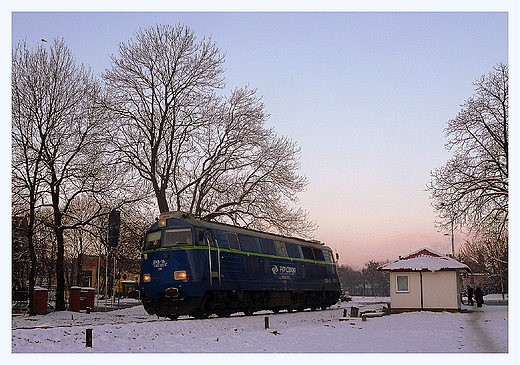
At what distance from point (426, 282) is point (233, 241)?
545 inches

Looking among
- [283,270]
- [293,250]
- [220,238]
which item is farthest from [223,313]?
[293,250]

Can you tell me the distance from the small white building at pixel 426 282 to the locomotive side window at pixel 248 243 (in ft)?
33.0

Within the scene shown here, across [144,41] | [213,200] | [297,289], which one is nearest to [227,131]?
[213,200]

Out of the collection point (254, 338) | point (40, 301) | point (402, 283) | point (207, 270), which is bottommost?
point (40, 301)

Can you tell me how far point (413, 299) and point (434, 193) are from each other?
627 centimetres

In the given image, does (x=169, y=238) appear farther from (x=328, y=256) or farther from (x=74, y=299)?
(x=328, y=256)

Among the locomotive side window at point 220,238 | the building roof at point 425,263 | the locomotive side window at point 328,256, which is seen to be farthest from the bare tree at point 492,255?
the locomotive side window at point 220,238

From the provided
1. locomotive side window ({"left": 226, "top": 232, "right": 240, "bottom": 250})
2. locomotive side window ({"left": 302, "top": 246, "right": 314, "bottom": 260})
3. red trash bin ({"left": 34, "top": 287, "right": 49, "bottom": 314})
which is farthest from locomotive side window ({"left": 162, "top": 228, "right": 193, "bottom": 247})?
red trash bin ({"left": 34, "top": 287, "right": 49, "bottom": 314})

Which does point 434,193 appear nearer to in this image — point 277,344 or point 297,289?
point 297,289

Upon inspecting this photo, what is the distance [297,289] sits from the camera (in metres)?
30.8

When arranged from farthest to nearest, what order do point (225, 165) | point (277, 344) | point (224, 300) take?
1. point (225, 165)
2. point (224, 300)
3. point (277, 344)

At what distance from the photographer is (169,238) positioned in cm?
2316

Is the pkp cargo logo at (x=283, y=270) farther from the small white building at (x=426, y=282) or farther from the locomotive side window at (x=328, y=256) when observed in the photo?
the small white building at (x=426, y=282)

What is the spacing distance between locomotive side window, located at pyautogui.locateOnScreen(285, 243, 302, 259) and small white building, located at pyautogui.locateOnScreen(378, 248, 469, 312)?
5392 mm
